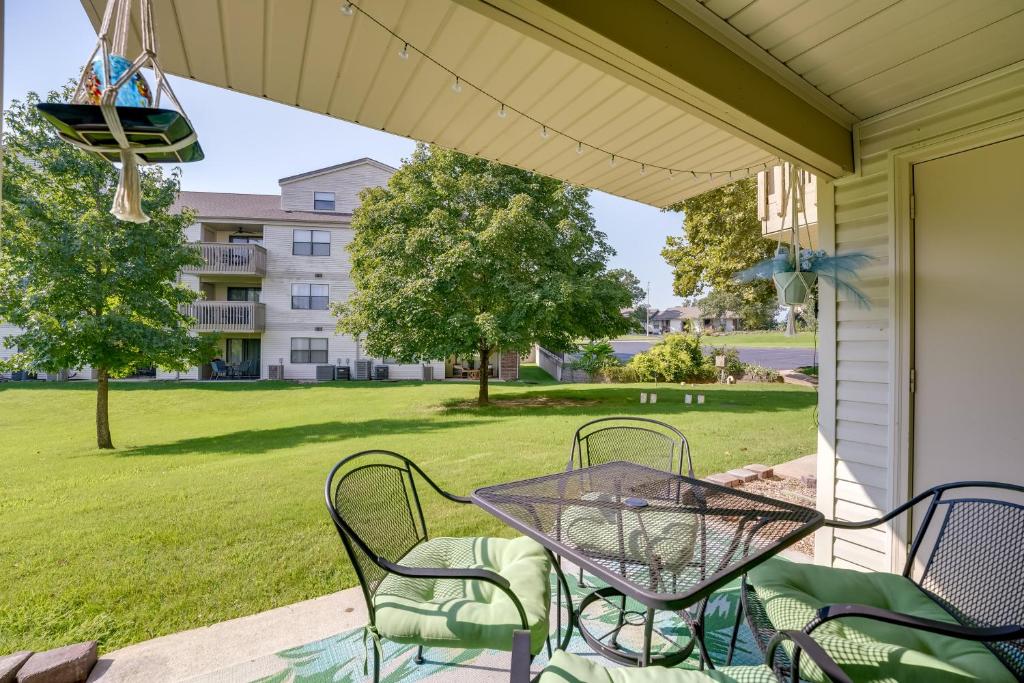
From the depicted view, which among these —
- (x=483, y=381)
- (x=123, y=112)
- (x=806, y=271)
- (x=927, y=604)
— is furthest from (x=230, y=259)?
(x=927, y=604)

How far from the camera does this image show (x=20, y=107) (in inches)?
169

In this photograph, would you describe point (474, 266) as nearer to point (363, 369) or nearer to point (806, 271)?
point (806, 271)

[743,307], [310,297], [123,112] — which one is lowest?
[123,112]

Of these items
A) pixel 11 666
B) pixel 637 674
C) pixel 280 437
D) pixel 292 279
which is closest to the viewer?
pixel 637 674

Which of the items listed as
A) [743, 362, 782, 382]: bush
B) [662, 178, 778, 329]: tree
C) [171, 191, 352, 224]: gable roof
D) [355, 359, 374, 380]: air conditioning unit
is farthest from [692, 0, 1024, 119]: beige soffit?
[171, 191, 352, 224]: gable roof

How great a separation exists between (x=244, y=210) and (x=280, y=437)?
10.0m

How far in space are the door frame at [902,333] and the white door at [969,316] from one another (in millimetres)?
26

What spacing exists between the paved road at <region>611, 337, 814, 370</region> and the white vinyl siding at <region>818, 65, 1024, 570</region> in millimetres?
9825

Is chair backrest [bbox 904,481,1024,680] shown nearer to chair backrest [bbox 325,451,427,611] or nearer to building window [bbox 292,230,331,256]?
chair backrest [bbox 325,451,427,611]

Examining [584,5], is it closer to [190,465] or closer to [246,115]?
[246,115]

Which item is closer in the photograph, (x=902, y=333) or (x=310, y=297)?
(x=902, y=333)

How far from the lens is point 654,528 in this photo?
143 cm

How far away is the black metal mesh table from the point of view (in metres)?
1.11

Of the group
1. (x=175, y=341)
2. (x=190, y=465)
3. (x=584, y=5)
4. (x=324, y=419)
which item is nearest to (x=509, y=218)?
(x=324, y=419)
